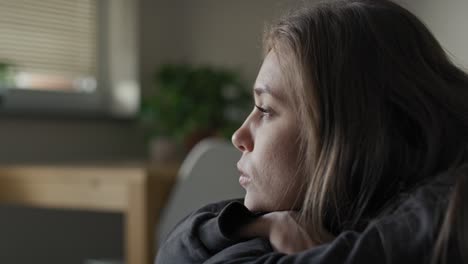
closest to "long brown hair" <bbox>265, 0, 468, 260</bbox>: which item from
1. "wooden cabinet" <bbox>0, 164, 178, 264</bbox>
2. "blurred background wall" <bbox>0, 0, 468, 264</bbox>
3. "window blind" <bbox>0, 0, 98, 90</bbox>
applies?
"wooden cabinet" <bbox>0, 164, 178, 264</bbox>

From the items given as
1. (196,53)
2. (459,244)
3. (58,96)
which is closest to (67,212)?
(58,96)

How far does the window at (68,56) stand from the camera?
255 cm

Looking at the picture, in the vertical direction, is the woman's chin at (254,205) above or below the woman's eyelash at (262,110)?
below

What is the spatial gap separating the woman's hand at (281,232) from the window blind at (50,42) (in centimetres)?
195

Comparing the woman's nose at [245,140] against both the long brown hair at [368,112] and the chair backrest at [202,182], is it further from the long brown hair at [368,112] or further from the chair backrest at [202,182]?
the chair backrest at [202,182]

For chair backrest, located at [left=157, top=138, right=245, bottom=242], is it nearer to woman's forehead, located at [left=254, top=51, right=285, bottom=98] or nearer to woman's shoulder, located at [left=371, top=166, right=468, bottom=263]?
woman's forehead, located at [left=254, top=51, right=285, bottom=98]

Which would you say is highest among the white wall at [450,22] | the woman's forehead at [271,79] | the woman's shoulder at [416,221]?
the woman's forehead at [271,79]

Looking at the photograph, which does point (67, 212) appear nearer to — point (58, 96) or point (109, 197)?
point (58, 96)

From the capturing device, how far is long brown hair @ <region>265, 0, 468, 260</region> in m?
0.68

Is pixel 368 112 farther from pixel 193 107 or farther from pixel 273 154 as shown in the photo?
pixel 193 107

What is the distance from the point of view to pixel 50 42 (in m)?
2.73

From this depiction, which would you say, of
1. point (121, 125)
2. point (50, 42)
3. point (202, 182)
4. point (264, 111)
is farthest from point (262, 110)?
point (121, 125)

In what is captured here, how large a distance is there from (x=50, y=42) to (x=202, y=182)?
119 cm

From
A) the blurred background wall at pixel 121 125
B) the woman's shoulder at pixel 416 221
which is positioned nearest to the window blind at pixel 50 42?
the blurred background wall at pixel 121 125
